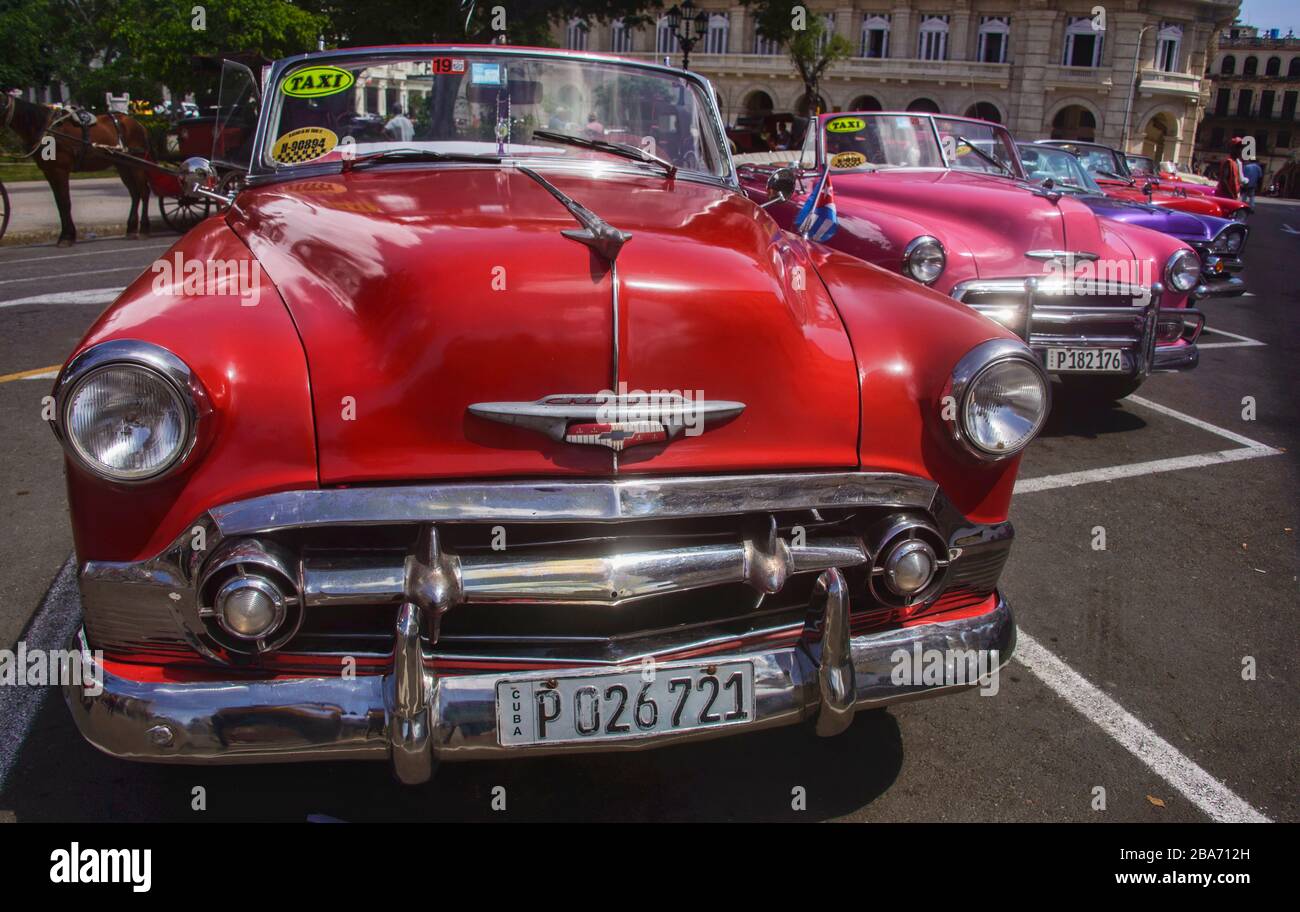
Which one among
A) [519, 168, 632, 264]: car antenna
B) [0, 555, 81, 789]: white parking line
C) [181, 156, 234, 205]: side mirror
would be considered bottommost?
[0, 555, 81, 789]: white parking line

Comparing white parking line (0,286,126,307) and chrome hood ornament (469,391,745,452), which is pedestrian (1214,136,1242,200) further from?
chrome hood ornament (469,391,745,452)

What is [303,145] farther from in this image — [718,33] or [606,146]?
[718,33]

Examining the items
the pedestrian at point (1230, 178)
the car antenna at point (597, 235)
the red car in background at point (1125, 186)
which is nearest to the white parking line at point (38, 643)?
the car antenna at point (597, 235)

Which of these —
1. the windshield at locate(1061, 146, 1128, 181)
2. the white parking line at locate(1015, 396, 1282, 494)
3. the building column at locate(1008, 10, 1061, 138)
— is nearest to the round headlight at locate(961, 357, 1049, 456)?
the white parking line at locate(1015, 396, 1282, 494)

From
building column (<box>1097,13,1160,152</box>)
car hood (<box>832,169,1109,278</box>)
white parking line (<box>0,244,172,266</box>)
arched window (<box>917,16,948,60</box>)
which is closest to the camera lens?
car hood (<box>832,169,1109,278</box>)

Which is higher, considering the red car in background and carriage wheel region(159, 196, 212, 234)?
the red car in background

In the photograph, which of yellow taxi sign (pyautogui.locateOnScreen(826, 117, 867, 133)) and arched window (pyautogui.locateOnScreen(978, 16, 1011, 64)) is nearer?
yellow taxi sign (pyautogui.locateOnScreen(826, 117, 867, 133))

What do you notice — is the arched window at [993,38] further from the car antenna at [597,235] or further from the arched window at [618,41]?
the car antenna at [597,235]

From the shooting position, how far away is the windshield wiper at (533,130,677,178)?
3455 millimetres

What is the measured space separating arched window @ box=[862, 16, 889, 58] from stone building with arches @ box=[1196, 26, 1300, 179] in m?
46.5

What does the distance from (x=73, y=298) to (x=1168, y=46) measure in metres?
57.5

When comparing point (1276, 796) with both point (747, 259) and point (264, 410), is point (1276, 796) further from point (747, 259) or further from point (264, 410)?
point (264, 410)

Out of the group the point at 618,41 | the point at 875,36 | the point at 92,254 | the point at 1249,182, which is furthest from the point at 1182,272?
the point at 875,36
